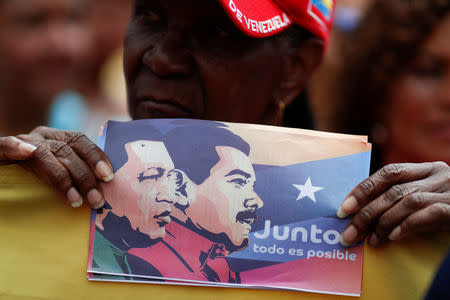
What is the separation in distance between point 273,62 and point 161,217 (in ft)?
2.30

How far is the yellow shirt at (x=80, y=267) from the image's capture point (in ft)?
4.57

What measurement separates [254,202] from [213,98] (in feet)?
1.49

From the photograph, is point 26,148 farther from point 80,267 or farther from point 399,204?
point 399,204

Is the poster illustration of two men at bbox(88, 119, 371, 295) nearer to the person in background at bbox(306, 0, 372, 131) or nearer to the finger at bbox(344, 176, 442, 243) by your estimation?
the finger at bbox(344, 176, 442, 243)

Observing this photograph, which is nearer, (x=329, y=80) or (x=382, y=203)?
(x=382, y=203)

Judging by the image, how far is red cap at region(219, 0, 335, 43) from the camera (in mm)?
1610

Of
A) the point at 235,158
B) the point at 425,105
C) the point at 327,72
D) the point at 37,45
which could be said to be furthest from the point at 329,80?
the point at 235,158

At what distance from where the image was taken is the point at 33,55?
3.57 m

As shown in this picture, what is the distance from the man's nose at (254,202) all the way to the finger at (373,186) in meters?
0.20

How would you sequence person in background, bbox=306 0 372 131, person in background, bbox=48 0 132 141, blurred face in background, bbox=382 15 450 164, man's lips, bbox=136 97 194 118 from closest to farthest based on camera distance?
1. man's lips, bbox=136 97 194 118
2. blurred face in background, bbox=382 15 450 164
3. person in background, bbox=306 0 372 131
4. person in background, bbox=48 0 132 141

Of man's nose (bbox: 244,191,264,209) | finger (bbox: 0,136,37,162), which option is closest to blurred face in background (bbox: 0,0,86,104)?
finger (bbox: 0,136,37,162)

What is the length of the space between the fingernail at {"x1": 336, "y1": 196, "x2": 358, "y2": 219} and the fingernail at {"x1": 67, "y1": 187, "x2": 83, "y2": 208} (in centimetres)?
65

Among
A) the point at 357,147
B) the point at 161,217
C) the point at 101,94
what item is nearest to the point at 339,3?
the point at 101,94

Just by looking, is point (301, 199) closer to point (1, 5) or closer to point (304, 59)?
point (304, 59)
